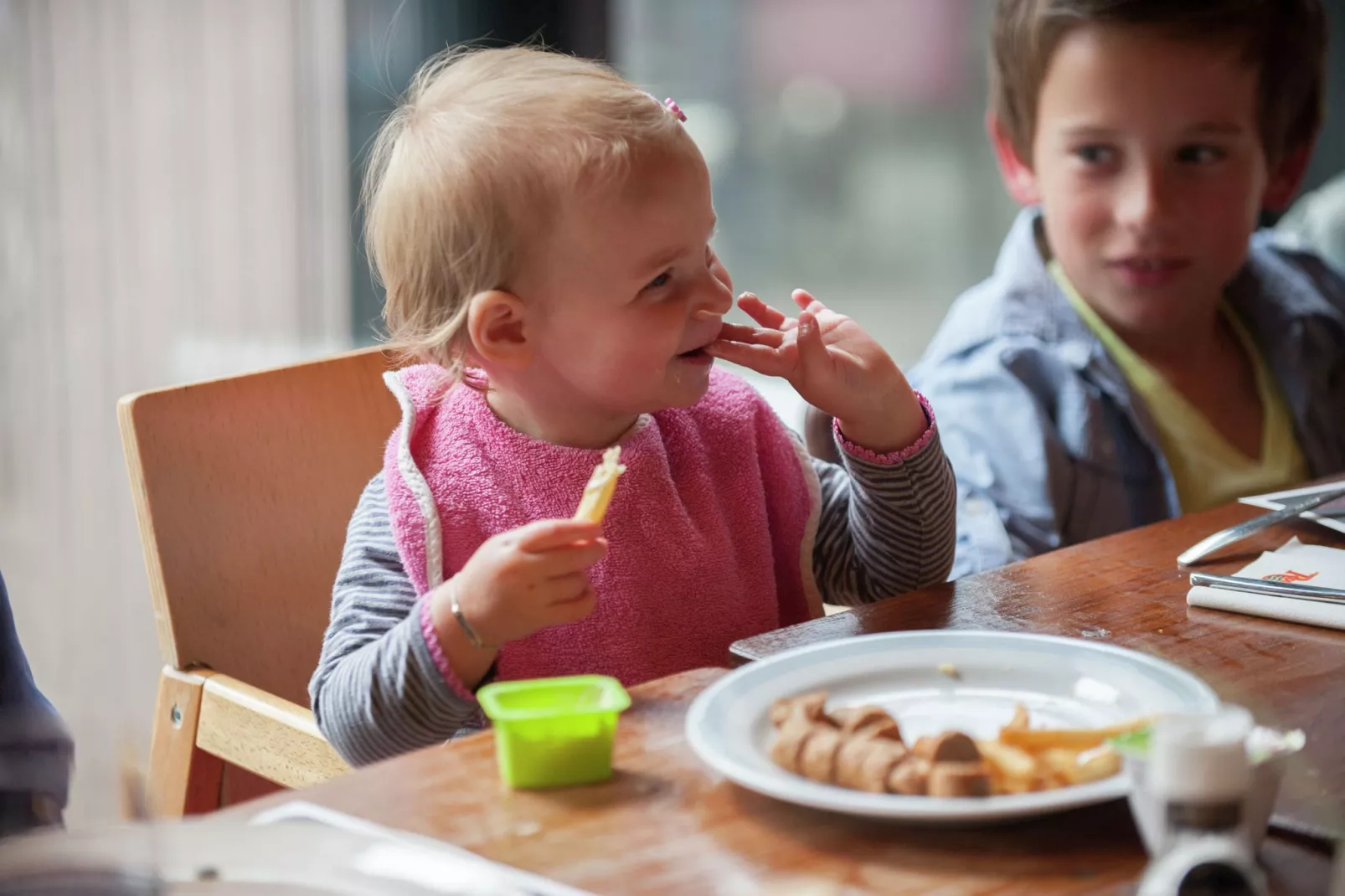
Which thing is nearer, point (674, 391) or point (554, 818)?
point (554, 818)

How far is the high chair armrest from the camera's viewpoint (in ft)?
4.03

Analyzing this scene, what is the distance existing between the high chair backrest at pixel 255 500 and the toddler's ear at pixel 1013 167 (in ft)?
3.21

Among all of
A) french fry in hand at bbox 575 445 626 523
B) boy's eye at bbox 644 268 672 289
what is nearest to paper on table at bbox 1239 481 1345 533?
boy's eye at bbox 644 268 672 289

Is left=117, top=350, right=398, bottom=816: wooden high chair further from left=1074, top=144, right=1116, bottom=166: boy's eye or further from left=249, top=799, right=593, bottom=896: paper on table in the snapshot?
left=1074, top=144, right=1116, bottom=166: boy's eye

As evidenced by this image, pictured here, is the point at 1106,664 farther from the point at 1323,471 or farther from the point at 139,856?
the point at 1323,471

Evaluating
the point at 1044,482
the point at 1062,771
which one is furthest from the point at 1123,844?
the point at 1044,482

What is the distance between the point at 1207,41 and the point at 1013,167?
306 mm

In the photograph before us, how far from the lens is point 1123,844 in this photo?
0.74 metres

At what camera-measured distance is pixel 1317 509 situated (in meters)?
1.40

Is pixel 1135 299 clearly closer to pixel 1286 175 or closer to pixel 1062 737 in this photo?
pixel 1286 175

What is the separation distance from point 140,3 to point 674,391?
6.51ft

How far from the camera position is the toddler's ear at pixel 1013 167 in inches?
79.7

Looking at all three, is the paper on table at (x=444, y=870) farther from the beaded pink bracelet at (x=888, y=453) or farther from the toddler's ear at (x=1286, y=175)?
the toddler's ear at (x=1286, y=175)

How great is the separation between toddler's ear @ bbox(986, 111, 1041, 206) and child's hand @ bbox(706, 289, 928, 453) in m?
0.81
